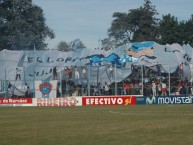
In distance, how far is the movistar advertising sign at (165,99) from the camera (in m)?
47.0

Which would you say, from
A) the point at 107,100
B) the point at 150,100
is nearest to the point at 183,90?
the point at 150,100

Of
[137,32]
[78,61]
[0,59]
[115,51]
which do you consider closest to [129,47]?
[115,51]

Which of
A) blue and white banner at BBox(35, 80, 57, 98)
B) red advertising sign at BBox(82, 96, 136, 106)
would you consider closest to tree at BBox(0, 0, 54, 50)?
blue and white banner at BBox(35, 80, 57, 98)

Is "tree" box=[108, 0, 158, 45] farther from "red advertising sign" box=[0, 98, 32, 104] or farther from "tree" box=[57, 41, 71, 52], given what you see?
"red advertising sign" box=[0, 98, 32, 104]

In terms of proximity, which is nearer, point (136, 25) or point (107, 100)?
point (107, 100)

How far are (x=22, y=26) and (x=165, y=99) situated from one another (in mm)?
37130

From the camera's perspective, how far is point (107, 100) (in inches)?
1907

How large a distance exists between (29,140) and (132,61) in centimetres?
3947

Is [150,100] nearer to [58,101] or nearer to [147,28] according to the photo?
[58,101]

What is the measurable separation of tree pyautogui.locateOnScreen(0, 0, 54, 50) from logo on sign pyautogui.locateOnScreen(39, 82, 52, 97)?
27411 mm

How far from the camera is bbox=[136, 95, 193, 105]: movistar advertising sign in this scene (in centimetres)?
4703

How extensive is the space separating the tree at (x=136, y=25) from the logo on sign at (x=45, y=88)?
55477 mm

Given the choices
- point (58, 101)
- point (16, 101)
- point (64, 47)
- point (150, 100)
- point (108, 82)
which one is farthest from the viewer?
point (64, 47)

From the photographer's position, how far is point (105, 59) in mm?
56688
